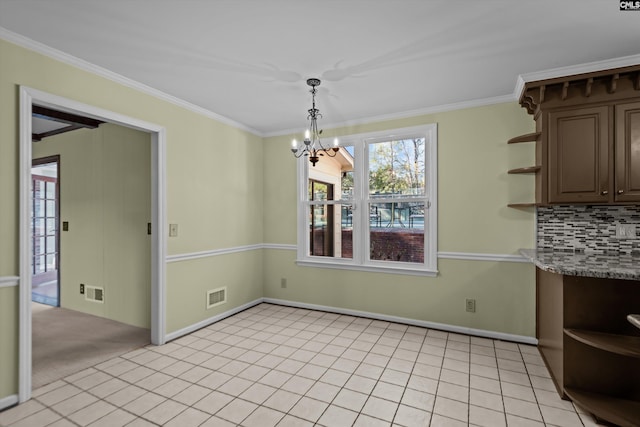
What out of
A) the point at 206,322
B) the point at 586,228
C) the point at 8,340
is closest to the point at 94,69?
the point at 8,340

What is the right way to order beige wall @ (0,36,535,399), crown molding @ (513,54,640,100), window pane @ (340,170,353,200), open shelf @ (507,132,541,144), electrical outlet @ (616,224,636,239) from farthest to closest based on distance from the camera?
window pane @ (340,170,353,200)
beige wall @ (0,36,535,399)
open shelf @ (507,132,541,144)
electrical outlet @ (616,224,636,239)
crown molding @ (513,54,640,100)

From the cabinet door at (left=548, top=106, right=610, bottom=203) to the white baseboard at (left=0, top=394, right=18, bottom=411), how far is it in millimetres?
4322

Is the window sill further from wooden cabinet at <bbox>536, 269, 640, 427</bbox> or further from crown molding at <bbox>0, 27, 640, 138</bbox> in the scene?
crown molding at <bbox>0, 27, 640, 138</bbox>

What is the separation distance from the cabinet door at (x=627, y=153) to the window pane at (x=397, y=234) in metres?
1.71

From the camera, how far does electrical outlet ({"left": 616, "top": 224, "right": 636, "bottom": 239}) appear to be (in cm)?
274

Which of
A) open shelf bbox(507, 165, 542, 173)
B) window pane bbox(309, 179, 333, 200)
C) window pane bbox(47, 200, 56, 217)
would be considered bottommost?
window pane bbox(47, 200, 56, 217)

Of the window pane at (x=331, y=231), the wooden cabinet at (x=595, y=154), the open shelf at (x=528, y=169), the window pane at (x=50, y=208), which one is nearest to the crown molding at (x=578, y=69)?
the wooden cabinet at (x=595, y=154)

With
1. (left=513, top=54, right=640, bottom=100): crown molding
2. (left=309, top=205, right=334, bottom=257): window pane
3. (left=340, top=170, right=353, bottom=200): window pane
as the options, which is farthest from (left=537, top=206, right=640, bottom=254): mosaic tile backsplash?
(left=309, top=205, right=334, bottom=257): window pane

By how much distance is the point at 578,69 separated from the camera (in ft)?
8.48

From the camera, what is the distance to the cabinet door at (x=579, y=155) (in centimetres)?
260

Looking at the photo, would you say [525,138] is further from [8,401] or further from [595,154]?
[8,401]

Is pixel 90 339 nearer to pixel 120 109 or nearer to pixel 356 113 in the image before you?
pixel 120 109

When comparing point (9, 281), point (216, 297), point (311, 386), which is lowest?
point (311, 386)

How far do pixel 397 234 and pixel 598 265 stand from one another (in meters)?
1.95
